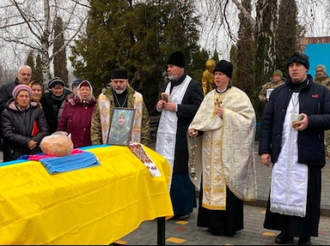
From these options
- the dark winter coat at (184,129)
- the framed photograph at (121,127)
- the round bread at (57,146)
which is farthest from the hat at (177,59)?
the round bread at (57,146)

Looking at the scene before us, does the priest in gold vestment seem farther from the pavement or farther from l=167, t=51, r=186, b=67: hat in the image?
l=167, t=51, r=186, b=67: hat

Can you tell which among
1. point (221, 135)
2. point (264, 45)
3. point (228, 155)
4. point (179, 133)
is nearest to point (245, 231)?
point (228, 155)

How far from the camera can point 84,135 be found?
559cm

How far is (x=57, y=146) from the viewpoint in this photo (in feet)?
12.1

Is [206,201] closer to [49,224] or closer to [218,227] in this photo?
[218,227]

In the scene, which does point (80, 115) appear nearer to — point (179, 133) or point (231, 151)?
point (179, 133)

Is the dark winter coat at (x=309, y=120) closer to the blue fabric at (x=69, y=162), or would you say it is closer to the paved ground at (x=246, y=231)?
the paved ground at (x=246, y=231)

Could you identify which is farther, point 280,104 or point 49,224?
point 280,104

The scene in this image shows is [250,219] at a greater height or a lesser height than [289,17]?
lesser

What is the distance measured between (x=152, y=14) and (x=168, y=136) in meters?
7.90

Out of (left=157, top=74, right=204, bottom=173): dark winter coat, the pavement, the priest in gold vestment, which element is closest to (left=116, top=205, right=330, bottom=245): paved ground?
the pavement

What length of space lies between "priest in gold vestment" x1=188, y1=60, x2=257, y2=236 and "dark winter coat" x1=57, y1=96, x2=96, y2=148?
1.38 m

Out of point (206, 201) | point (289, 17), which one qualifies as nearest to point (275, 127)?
point (206, 201)

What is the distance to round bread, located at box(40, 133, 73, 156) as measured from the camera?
3676 mm
